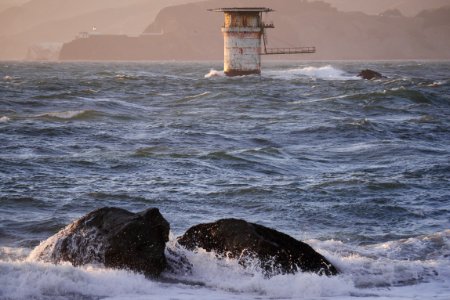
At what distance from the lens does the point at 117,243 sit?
10898 mm

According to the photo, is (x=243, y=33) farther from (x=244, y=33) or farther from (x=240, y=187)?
(x=240, y=187)

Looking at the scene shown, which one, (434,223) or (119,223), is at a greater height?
(119,223)

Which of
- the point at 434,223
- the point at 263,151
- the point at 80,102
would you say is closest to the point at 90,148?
the point at 263,151

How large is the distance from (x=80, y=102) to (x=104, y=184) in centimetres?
2407

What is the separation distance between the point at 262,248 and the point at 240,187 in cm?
685

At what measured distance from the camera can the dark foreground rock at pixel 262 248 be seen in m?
10.9

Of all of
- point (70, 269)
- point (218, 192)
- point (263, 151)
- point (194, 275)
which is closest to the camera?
point (70, 269)

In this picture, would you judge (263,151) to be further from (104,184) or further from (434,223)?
(434,223)

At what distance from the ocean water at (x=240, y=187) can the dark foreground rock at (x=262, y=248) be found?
8.6 inches

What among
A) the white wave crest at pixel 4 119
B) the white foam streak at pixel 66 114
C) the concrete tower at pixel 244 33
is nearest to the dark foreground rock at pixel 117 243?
the white wave crest at pixel 4 119

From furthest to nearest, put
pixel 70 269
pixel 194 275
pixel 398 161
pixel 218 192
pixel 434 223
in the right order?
pixel 398 161 < pixel 218 192 < pixel 434 223 < pixel 194 275 < pixel 70 269

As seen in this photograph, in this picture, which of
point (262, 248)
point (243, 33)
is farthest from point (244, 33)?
point (262, 248)

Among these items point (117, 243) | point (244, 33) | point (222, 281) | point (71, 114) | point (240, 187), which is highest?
point (244, 33)

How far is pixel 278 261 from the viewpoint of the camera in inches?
430
